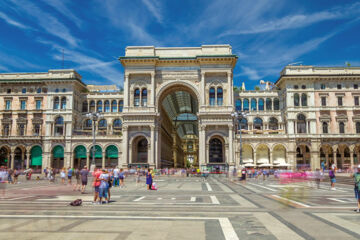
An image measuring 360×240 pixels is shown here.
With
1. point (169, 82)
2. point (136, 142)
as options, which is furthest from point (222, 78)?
point (136, 142)

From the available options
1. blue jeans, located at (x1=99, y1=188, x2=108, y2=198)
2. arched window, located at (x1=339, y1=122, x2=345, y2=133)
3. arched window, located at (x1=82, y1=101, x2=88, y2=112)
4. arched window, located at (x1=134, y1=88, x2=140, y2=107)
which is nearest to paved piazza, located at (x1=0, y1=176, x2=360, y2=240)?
blue jeans, located at (x1=99, y1=188, x2=108, y2=198)

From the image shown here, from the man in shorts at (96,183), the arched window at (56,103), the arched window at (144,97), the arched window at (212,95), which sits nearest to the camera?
the man in shorts at (96,183)

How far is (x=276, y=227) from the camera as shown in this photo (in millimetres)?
9734

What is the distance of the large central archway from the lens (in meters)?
63.7

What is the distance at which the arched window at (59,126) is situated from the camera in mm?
67500

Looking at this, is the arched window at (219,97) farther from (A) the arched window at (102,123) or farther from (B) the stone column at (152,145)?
(A) the arched window at (102,123)

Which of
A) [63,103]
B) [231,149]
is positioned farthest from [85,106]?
[231,149]

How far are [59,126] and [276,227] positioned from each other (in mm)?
64300

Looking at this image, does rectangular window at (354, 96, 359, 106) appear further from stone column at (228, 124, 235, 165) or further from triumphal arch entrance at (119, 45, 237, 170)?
stone column at (228, 124, 235, 165)

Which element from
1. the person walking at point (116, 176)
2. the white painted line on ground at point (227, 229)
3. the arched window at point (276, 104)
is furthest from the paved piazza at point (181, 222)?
the arched window at point (276, 104)

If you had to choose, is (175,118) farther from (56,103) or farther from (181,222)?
(181,222)

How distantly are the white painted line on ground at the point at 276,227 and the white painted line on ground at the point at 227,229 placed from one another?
1079mm

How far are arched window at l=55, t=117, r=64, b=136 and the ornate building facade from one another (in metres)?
0.20

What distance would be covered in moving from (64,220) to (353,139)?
63871 mm
